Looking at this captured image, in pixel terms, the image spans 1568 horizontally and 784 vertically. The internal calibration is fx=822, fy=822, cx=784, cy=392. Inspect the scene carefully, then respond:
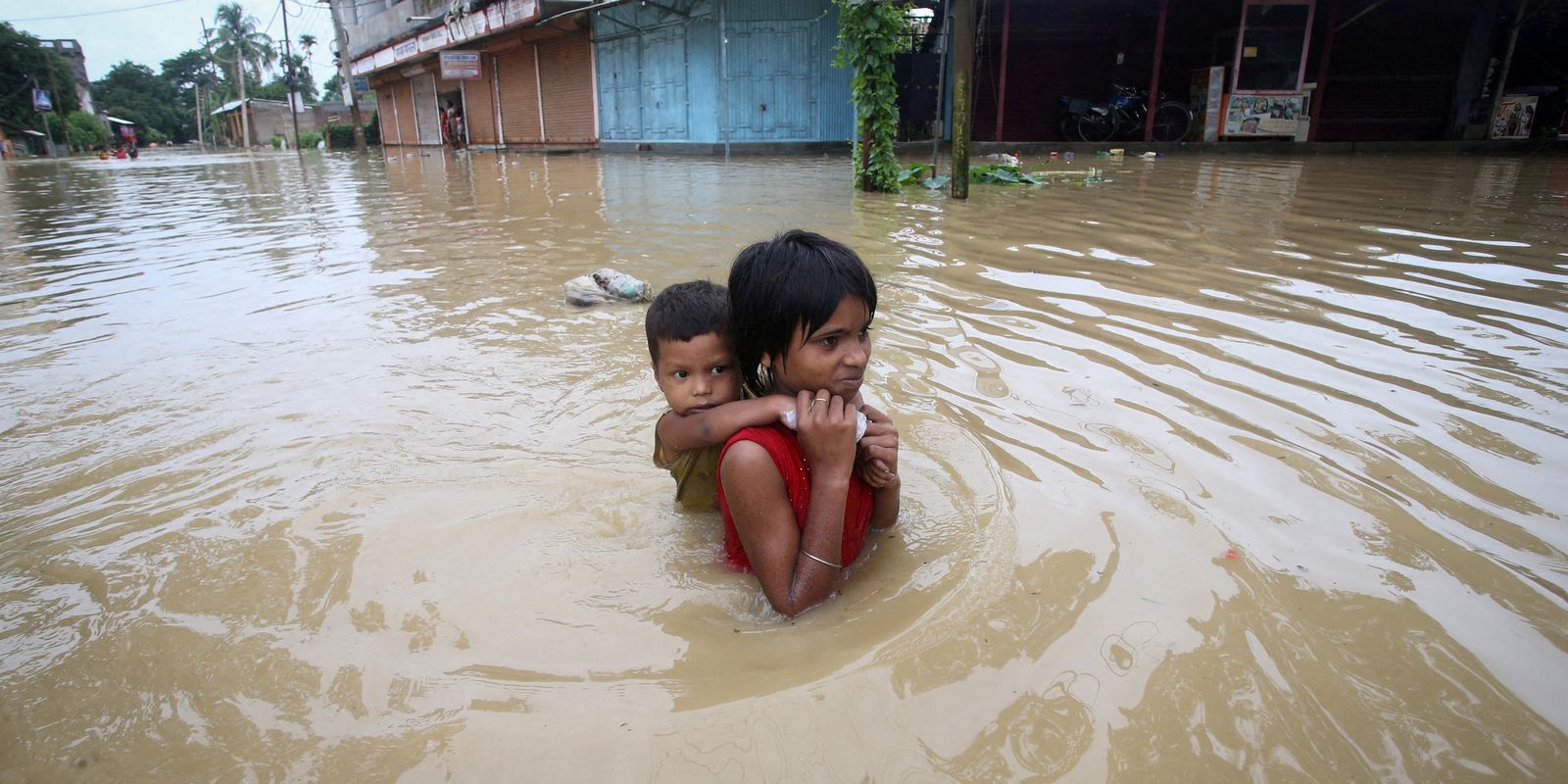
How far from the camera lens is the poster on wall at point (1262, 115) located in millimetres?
14891

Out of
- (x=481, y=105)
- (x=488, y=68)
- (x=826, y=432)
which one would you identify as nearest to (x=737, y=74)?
(x=488, y=68)

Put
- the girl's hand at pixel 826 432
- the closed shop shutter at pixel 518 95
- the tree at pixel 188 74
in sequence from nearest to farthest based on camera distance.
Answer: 1. the girl's hand at pixel 826 432
2. the closed shop shutter at pixel 518 95
3. the tree at pixel 188 74

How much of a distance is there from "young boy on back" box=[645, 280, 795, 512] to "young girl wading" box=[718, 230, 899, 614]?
0.07 metres

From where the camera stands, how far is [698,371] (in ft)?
6.15

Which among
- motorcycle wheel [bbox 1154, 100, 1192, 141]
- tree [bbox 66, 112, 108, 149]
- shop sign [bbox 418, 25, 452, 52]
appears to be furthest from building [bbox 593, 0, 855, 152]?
tree [bbox 66, 112, 108, 149]

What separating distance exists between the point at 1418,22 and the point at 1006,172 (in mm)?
10885

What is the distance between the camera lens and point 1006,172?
31.3 ft

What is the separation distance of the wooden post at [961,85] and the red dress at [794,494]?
6346 millimetres

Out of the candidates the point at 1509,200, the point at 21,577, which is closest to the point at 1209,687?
the point at 21,577

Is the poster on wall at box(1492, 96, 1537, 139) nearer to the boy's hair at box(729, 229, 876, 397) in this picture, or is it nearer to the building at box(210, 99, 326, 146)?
the boy's hair at box(729, 229, 876, 397)

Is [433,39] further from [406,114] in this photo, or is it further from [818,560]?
[818,560]

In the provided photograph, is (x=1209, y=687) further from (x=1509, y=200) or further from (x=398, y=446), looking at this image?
(x=1509, y=200)

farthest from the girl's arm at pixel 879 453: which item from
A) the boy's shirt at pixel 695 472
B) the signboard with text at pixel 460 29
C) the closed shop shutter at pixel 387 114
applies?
the closed shop shutter at pixel 387 114

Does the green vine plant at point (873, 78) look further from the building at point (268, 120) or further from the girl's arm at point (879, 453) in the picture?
the building at point (268, 120)
